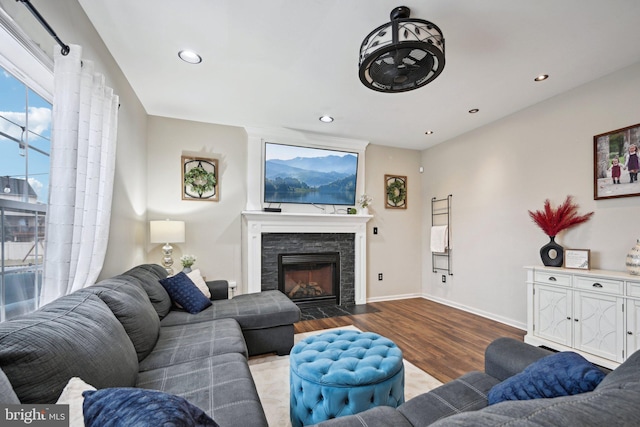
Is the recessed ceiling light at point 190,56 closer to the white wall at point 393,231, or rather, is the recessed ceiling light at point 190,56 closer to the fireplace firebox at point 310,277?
the fireplace firebox at point 310,277

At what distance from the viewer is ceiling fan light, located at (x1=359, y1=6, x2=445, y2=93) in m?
1.74

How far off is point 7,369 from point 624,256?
4101 millimetres

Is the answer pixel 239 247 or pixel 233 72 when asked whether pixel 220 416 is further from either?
pixel 239 247

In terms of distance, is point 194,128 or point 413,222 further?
point 413,222

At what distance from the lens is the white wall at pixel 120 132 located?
1518 millimetres

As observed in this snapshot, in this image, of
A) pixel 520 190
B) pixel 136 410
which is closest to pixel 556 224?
pixel 520 190

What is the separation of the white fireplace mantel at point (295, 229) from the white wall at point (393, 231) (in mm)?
247

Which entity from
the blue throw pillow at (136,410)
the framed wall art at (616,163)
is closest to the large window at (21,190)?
the blue throw pillow at (136,410)

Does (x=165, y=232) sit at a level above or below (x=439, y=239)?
above

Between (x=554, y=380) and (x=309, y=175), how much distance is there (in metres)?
3.73

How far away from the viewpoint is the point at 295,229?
13.7 feet

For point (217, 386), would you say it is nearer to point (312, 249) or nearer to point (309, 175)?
point (312, 249)

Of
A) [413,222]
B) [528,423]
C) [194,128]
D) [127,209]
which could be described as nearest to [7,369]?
→ [528,423]

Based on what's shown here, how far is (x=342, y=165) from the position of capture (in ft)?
14.8
